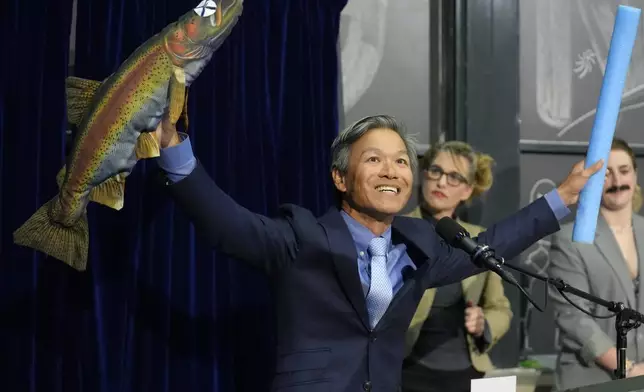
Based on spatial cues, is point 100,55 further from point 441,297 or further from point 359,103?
point 441,297

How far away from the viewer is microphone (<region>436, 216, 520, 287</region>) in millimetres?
1601

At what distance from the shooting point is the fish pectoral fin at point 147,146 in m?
1.62

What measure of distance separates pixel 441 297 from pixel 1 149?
1.46 m

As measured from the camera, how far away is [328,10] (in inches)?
114

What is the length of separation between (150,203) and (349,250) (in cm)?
99

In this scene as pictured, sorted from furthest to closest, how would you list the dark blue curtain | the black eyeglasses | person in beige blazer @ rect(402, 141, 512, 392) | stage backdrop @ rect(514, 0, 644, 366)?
1. stage backdrop @ rect(514, 0, 644, 366)
2. the black eyeglasses
3. person in beige blazer @ rect(402, 141, 512, 392)
4. the dark blue curtain

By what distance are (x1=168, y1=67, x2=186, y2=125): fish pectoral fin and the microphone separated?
59 centimetres

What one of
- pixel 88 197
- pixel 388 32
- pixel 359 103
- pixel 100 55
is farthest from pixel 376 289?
pixel 388 32

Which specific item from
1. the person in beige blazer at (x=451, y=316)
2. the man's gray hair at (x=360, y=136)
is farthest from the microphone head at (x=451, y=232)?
the person in beige blazer at (x=451, y=316)

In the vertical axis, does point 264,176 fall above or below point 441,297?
above

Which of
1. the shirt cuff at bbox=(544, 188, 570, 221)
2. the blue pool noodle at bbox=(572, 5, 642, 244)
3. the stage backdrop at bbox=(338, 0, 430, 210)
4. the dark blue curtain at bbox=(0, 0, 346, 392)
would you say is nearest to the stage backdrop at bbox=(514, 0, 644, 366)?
the stage backdrop at bbox=(338, 0, 430, 210)

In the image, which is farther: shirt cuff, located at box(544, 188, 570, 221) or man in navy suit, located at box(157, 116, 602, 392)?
shirt cuff, located at box(544, 188, 570, 221)

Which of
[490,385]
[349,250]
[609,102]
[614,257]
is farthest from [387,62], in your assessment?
[490,385]

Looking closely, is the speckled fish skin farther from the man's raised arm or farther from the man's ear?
the man's ear
